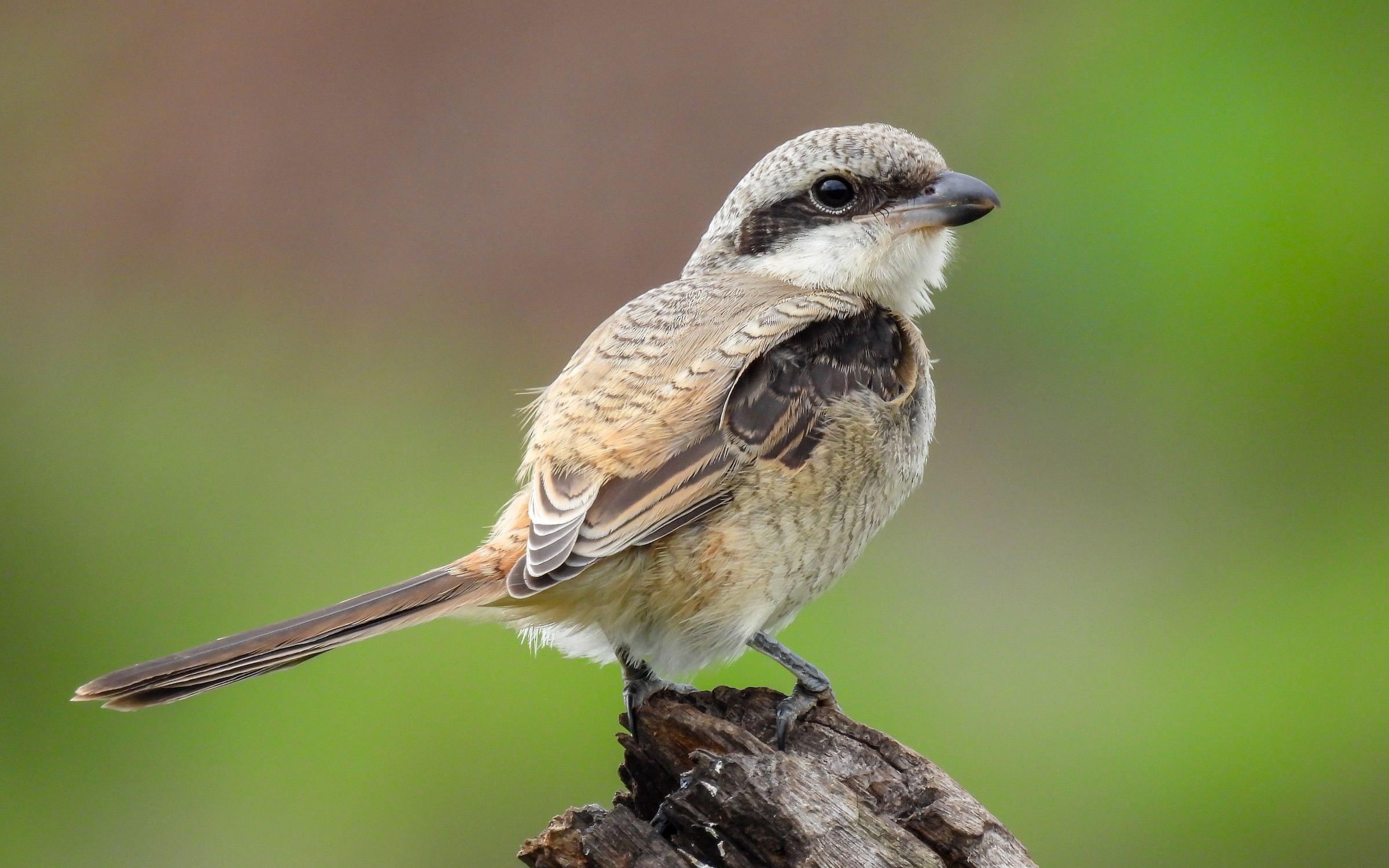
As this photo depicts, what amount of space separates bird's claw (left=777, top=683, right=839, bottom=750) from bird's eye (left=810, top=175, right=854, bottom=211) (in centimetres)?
111

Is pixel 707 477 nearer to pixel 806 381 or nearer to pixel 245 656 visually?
pixel 806 381

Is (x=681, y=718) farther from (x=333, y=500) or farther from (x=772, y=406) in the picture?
(x=333, y=500)

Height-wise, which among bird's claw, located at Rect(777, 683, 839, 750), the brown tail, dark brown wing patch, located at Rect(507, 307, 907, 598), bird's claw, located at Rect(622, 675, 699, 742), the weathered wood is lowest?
the weathered wood

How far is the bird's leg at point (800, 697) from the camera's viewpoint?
7.86 ft

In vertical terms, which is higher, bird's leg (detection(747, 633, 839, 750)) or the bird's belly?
the bird's belly

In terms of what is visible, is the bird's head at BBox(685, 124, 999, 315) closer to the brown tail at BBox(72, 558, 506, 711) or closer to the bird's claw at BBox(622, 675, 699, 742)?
the bird's claw at BBox(622, 675, 699, 742)

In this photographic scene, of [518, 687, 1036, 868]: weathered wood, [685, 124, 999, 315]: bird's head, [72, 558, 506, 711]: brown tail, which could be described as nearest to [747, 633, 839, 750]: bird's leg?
[518, 687, 1036, 868]: weathered wood

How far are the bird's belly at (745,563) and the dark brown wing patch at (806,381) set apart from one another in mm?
38

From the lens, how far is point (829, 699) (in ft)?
8.11

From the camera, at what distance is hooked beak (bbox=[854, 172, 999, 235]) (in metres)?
2.92

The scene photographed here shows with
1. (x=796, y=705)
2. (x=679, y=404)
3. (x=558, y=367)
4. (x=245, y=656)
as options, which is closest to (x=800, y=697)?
(x=796, y=705)

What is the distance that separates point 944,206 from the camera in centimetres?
292

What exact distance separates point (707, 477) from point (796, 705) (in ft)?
1.48

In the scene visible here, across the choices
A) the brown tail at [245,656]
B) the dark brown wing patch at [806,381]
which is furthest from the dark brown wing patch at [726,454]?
the brown tail at [245,656]
